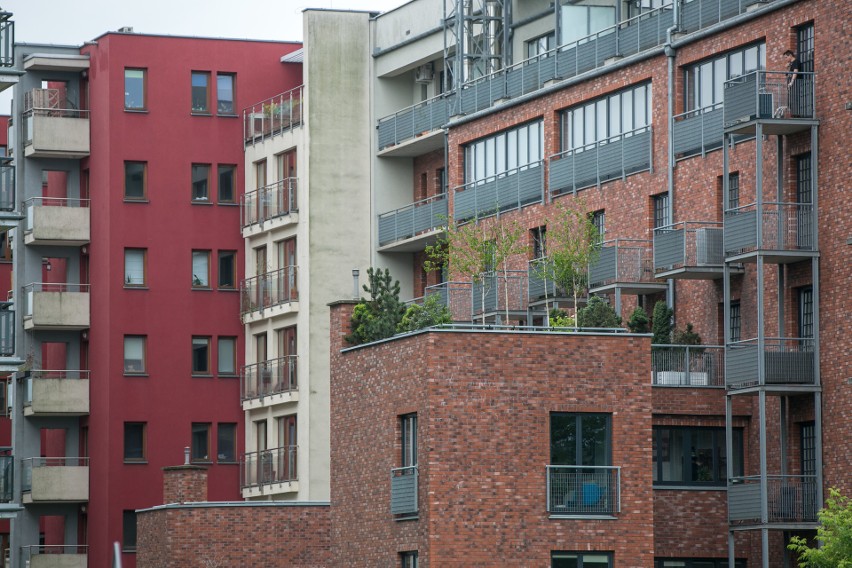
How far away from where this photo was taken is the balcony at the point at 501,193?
2537 inches

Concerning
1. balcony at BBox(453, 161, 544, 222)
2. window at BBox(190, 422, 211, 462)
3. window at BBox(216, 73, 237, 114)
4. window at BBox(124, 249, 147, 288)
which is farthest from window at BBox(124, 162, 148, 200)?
balcony at BBox(453, 161, 544, 222)

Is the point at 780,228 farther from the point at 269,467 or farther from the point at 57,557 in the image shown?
the point at 57,557

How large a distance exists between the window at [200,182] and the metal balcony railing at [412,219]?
675 cm

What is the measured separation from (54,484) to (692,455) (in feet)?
91.6

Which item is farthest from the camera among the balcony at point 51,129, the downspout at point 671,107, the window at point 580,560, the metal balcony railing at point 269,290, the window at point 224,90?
the window at point 224,90

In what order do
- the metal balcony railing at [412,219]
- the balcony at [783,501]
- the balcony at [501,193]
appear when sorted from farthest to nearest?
1. the metal balcony railing at [412,219]
2. the balcony at [501,193]
3. the balcony at [783,501]

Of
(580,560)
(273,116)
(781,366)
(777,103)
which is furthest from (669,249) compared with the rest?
(273,116)

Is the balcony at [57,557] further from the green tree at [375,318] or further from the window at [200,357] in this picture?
the green tree at [375,318]

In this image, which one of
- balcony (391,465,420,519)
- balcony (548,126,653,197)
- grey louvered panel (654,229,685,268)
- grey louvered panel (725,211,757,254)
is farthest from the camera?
balcony (548,126,653,197)

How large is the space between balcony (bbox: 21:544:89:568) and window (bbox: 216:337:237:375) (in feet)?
25.8

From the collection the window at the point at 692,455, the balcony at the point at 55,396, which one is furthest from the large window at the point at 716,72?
the balcony at the point at 55,396

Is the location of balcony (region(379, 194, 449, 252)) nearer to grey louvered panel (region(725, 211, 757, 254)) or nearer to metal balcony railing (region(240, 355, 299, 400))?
metal balcony railing (region(240, 355, 299, 400))

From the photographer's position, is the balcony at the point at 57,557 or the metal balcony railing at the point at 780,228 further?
the balcony at the point at 57,557

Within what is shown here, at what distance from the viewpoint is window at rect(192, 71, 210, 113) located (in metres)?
76.1
